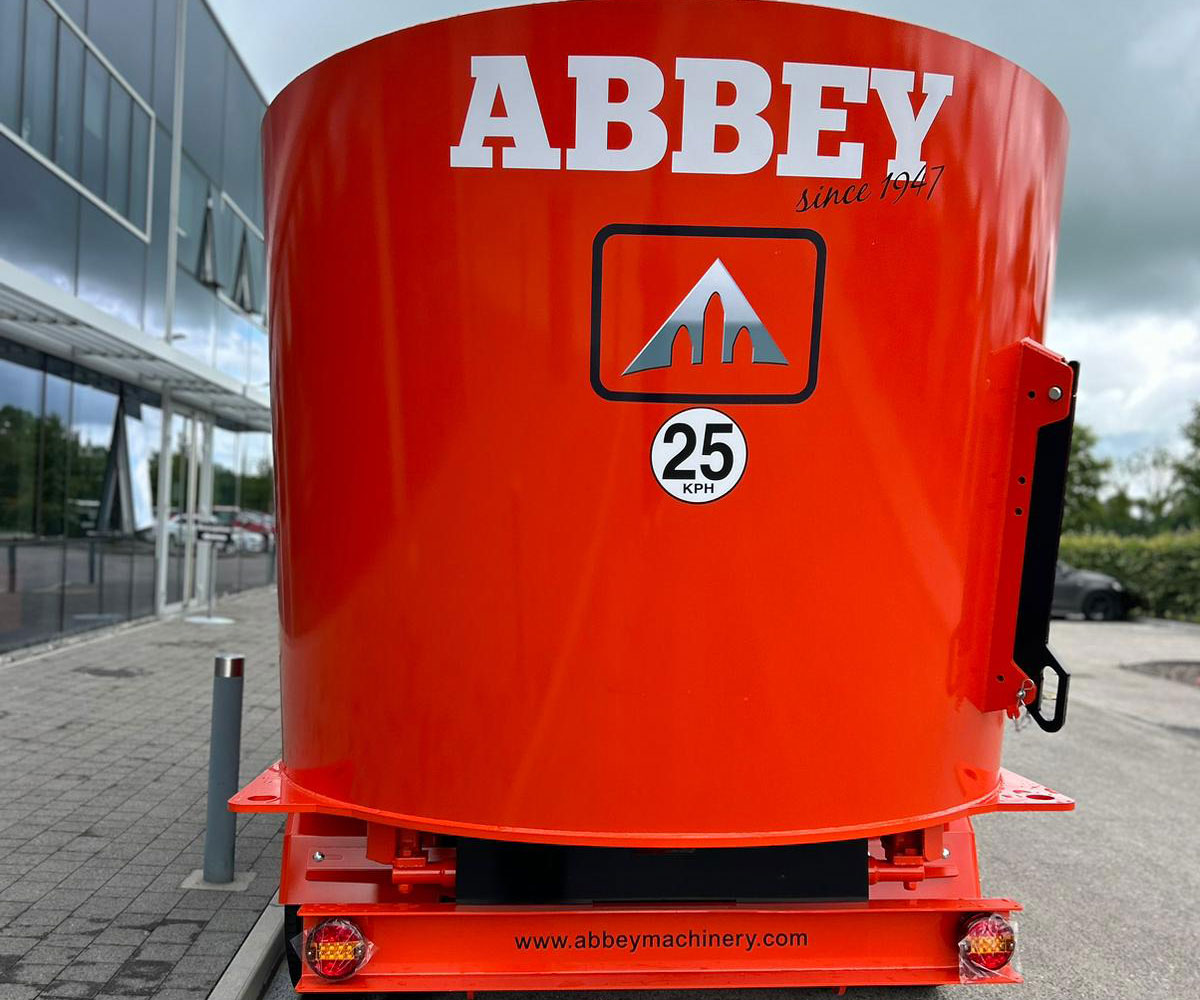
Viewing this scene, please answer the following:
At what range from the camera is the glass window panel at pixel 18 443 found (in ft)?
32.1

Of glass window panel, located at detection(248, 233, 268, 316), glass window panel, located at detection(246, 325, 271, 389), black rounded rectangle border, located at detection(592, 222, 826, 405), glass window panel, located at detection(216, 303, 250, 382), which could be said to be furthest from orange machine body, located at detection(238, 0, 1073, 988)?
glass window panel, located at detection(248, 233, 268, 316)

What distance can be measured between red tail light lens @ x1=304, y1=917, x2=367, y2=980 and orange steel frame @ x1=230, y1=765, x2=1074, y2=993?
0.10ft

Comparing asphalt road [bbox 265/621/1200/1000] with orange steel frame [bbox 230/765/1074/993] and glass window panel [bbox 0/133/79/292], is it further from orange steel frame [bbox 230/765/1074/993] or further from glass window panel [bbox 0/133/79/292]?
glass window panel [bbox 0/133/79/292]

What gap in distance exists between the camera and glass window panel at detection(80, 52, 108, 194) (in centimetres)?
1094

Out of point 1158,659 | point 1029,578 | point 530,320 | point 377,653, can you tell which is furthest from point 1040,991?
point 1158,659

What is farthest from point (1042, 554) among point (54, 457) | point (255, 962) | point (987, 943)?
point (54, 457)

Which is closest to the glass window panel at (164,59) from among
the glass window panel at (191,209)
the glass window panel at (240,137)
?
the glass window panel at (191,209)

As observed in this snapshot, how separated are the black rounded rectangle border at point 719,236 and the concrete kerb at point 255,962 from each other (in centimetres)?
237

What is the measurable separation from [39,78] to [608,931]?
1010cm

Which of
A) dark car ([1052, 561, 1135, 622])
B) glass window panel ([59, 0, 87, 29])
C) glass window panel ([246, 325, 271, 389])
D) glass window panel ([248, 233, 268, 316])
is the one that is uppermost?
glass window panel ([59, 0, 87, 29])

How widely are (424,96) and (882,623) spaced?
70.8 inches

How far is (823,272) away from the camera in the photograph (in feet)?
8.58

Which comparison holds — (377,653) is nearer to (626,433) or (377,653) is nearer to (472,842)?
(472,842)

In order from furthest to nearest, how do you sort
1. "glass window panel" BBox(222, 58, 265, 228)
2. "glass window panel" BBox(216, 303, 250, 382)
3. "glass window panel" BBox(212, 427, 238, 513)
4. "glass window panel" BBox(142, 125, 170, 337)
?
"glass window panel" BBox(212, 427, 238, 513)
"glass window panel" BBox(222, 58, 265, 228)
"glass window panel" BBox(216, 303, 250, 382)
"glass window panel" BBox(142, 125, 170, 337)
